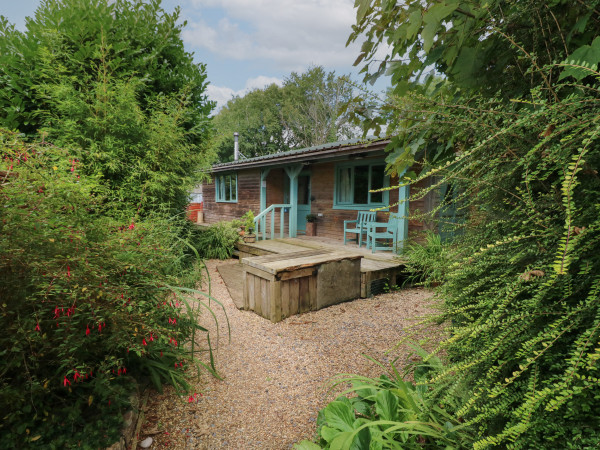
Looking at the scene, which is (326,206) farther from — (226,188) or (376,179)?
(226,188)

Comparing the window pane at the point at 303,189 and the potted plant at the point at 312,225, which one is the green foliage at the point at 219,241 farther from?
the window pane at the point at 303,189

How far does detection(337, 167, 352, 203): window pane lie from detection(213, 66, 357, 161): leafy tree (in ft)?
61.2

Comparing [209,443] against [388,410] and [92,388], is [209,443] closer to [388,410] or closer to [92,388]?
[92,388]

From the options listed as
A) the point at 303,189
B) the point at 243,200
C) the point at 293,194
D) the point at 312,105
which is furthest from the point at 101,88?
the point at 312,105

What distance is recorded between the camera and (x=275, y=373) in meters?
Result: 2.67

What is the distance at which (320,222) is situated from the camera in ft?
32.2

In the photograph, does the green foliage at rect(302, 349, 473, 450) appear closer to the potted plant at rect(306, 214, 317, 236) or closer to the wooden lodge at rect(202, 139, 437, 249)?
the wooden lodge at rect(202, 139, 437, 249)

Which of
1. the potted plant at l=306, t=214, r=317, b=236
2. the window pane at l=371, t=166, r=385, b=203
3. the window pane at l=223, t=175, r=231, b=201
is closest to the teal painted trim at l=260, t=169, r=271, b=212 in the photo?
the potted plant at l=306, t=214, r=317, b=236

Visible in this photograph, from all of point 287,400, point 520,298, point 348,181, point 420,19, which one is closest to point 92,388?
point 287,400

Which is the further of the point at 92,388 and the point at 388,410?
the point at 92,388

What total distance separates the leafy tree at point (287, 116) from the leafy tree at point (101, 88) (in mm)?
24147

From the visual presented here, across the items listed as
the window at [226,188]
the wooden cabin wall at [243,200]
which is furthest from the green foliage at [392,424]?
the window at [226,188]

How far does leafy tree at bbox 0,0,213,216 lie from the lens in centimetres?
300

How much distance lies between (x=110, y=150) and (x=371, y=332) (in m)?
3.50
